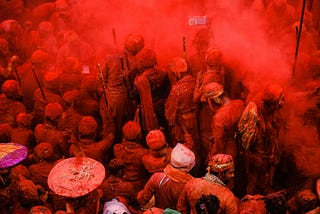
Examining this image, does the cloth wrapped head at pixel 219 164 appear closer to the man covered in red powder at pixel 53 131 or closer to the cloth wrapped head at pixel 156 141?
the cloth wrapped head at pixel 156 141

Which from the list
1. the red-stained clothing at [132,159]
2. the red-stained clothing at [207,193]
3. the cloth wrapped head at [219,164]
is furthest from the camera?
the red-stained clothing at [132,159]

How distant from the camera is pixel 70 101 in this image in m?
8.07

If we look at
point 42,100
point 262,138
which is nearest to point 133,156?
point 262,138

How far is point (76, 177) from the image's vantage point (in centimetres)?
493

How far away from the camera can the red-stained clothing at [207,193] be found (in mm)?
4699

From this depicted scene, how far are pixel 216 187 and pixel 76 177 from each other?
1575 mm

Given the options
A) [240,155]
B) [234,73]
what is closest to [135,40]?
[234,73]

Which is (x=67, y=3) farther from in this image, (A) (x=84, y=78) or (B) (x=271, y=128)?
(B) (x=271, y=128)

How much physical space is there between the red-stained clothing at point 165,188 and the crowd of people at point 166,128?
0.01 m

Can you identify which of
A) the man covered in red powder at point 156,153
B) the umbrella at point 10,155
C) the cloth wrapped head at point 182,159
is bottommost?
the man covered in red powder at point 156,153

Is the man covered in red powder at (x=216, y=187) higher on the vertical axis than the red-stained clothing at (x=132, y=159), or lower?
higher

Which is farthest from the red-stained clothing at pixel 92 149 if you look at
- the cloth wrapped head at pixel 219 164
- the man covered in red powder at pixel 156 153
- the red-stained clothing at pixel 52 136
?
the cloth wrapped head at pixel 219 164

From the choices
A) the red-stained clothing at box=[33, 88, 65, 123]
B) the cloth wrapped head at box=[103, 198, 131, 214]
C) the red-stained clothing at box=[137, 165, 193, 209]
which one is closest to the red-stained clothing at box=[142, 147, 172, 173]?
the red-stained clothing at box=[137, 165, 193, 209]

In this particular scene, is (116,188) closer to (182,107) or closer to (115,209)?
(115,209)
